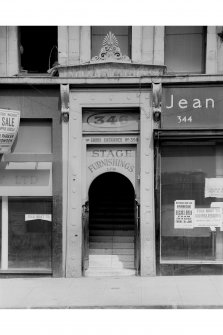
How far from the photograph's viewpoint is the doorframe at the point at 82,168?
13445mm

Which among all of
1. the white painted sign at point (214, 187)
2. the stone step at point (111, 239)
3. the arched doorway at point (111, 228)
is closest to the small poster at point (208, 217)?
the white painted sign at point (214, 187)

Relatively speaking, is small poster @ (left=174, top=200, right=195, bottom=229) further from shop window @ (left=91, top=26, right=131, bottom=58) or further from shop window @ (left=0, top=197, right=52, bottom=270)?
shop window @ (left=91, top=26, right=131, bottom=58)

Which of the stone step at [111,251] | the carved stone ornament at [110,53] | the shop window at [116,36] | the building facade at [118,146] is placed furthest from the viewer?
the stone step at [111,251]

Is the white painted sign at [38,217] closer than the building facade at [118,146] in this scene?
No

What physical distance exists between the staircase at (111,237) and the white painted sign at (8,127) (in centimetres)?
382

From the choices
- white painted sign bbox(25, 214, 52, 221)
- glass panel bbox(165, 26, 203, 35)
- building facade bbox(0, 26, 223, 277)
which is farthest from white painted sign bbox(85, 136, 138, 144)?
glass panel bbox(165, 26, 203, 35)

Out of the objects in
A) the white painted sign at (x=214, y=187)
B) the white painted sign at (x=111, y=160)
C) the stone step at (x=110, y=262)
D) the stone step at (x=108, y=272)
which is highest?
the white painted sign at (x=111, y=160)

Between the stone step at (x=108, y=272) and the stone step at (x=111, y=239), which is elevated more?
the stone step at (x=111, y=239)

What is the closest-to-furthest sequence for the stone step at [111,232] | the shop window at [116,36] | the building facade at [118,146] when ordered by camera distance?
the building facade at [118,146] → the shop window at [116,36] → the stone step at [111,232]

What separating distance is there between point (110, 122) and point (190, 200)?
115 inches

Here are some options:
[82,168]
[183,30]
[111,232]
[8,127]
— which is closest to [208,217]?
[111,232]

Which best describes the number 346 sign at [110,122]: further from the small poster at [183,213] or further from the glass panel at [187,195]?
the small poster at [183,213]

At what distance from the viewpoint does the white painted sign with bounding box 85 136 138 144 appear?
13.7 meters

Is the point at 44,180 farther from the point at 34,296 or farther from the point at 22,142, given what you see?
the point at 34,296
